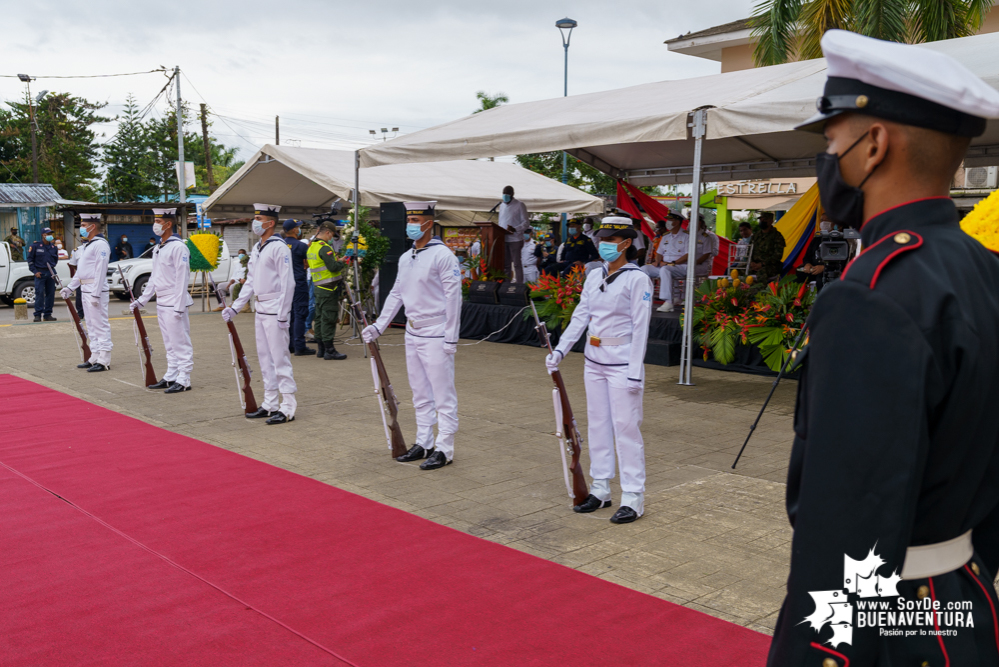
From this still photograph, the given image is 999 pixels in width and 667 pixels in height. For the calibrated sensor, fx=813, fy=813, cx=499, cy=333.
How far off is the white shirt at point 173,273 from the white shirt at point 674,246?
746 cm

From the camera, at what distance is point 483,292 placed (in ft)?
49.4

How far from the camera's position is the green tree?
40938 millimetres

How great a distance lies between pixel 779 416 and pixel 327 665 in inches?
242

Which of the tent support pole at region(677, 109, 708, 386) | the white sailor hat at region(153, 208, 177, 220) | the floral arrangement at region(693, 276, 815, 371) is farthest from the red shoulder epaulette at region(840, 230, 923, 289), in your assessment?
the white sailor hat at region(153, 208, 177, 220)

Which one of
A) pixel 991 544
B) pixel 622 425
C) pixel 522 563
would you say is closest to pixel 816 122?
pixel 991 544

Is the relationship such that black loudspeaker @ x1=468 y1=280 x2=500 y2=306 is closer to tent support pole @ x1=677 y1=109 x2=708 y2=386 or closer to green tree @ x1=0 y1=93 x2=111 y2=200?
tent support pole @ x1=677 y1=109 x2=708 y2=386

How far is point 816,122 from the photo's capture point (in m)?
1.46

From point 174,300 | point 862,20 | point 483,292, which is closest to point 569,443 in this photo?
point 174,300

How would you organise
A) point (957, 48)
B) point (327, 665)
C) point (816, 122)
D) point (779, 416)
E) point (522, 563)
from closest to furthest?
point (816, 122)
point (327, 665)
point (522, 563)
point (779, 416)
point (957, 48)

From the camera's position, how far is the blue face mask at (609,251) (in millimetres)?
5320

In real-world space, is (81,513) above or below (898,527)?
below

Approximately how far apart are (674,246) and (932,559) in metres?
12.3

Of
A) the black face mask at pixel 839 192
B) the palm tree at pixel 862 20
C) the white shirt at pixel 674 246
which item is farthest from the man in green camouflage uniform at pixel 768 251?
the black face mask at pixel 839 192

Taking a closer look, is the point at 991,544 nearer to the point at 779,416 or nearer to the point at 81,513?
the point at 81,513
